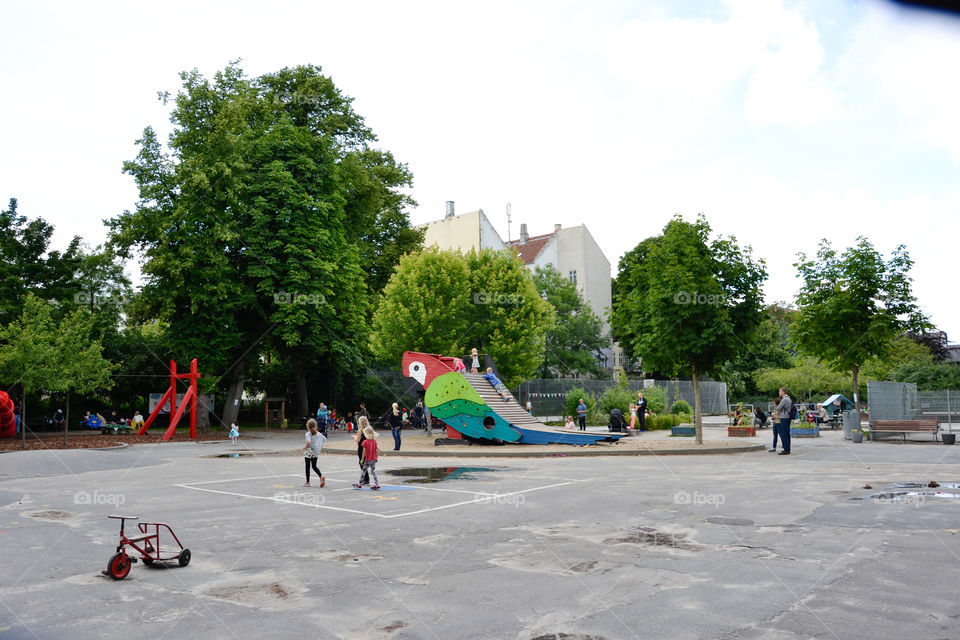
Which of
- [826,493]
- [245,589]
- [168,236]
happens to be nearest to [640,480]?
[826,493]

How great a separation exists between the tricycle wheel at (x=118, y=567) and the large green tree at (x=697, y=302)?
2111cm

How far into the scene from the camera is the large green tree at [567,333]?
204ft

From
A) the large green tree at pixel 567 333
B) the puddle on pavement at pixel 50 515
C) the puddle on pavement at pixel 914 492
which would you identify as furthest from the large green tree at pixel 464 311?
the puddle on pavement at pixel 914 492

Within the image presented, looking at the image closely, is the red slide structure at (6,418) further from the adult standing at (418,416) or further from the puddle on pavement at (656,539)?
the puddle on pavement at (656,539)

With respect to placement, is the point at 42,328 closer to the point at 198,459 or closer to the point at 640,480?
the point at 198,459

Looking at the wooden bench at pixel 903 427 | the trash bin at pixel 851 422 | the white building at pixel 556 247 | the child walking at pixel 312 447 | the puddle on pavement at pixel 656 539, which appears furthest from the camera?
the white building at pixel 556 247

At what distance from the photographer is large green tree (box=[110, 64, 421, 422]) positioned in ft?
124

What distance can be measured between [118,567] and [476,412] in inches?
814

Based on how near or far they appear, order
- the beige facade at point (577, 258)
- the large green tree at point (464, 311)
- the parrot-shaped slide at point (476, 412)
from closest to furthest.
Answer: the parrot-shaped slide at point (476, 412), the large green tree at point (464, 311), the beige facade at point (577, 258)

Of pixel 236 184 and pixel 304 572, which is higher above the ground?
pixel 236 184

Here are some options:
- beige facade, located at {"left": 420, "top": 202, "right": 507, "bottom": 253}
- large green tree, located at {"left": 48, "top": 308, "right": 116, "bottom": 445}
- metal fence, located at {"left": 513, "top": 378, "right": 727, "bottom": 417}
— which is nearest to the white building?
beige facade, located at {"left": 420, "top": 202, "right": 507, "bottom": 253}

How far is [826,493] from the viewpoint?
13281 mm

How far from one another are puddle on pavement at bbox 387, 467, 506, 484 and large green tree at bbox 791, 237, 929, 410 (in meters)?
17.3

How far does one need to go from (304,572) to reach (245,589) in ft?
2.63
